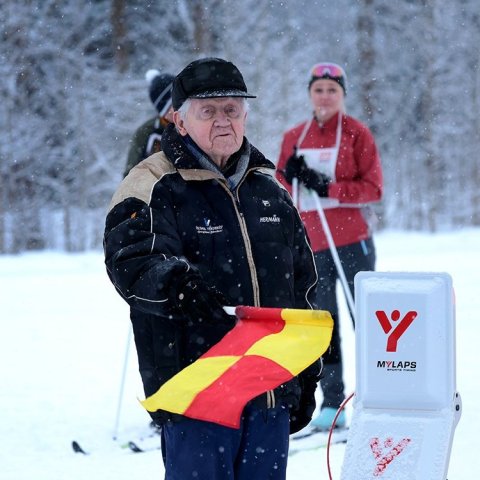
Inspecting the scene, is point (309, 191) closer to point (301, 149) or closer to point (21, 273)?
point (301, 149)

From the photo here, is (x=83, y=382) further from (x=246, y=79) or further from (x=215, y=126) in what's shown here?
(x=246, y=79)

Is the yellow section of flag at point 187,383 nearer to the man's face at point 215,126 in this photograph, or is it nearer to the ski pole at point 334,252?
the man's face at point 215,126

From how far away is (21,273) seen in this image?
14.9 metres

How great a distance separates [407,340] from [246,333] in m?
0.46

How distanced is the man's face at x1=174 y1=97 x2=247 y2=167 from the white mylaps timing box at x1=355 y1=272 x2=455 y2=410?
61cm

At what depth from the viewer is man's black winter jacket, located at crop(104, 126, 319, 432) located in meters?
2.53

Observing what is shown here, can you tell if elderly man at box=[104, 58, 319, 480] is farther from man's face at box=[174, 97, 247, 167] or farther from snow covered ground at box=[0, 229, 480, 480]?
snow covered ground at box=[0, 229, 480, 480]

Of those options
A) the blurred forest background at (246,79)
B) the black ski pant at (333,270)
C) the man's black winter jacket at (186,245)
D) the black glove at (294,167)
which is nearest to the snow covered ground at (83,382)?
the black ski pant at (333,270)

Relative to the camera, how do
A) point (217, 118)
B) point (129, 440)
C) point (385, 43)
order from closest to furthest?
point (217, 118) → point (129, 440) → point (385, 43)

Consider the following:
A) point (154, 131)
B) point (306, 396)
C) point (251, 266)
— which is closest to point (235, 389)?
point (251, 266)

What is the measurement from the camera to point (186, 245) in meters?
2.65

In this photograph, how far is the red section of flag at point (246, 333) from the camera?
257 centimetres

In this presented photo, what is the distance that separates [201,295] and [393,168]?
27864 millimetres

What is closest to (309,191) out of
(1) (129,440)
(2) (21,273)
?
(1) (129,440)
